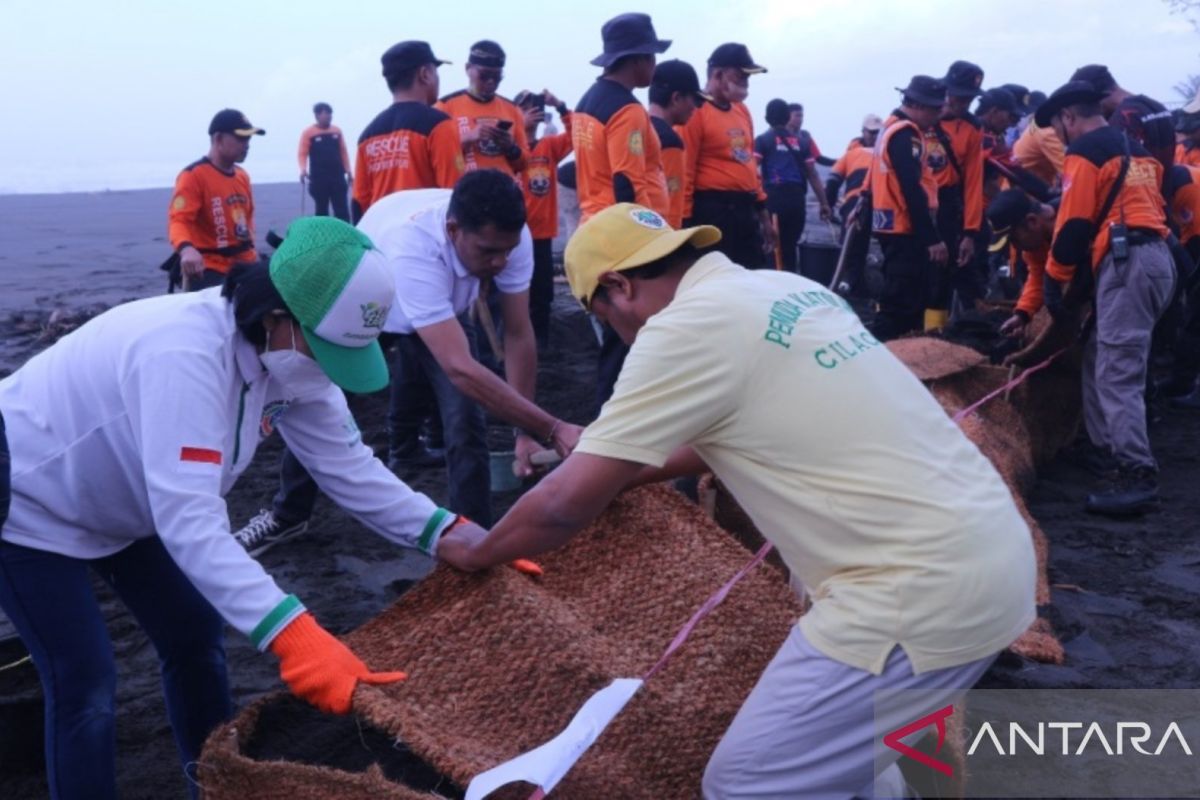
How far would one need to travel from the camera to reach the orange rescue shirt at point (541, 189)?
25.1 ft

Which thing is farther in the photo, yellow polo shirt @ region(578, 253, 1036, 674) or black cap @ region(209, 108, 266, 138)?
black cap @ region(209, 108, 266, 138)

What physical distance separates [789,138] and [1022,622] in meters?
9.50

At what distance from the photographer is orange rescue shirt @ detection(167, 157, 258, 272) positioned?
22.9 ft

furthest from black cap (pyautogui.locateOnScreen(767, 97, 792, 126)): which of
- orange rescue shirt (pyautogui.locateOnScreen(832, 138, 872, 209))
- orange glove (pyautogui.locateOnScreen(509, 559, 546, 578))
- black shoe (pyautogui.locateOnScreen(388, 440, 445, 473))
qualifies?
orange glove (pyautogui.locateOnScreen(509, 559, 546, 578))

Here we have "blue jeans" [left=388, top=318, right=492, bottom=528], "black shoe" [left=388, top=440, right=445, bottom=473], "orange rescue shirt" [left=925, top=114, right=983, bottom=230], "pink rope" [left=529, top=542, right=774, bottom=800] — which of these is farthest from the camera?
"orange rescue shirt" [left=925, top=114, right=983, bottom=230]

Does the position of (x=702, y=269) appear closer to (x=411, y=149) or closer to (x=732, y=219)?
(x=411, y=149)

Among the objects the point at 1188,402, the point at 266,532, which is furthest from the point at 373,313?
the point at 1188,402

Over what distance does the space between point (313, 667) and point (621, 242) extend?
3.22 ft

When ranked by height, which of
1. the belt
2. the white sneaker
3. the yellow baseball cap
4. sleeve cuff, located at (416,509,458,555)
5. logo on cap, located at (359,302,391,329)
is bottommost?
the white sneaker

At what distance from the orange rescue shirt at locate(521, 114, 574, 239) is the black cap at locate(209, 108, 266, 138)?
1685mm

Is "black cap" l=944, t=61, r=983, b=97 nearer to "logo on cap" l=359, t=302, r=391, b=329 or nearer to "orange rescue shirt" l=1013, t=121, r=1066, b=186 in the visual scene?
"orange rescue shirt" l=1013, t=121, r=1066, b=186

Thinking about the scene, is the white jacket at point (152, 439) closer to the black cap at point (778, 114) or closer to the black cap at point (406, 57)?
the black cap at point (406, 57)

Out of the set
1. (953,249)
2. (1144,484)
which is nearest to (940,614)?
(1144,484)

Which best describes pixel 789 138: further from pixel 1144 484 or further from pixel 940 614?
pixel 940 614
